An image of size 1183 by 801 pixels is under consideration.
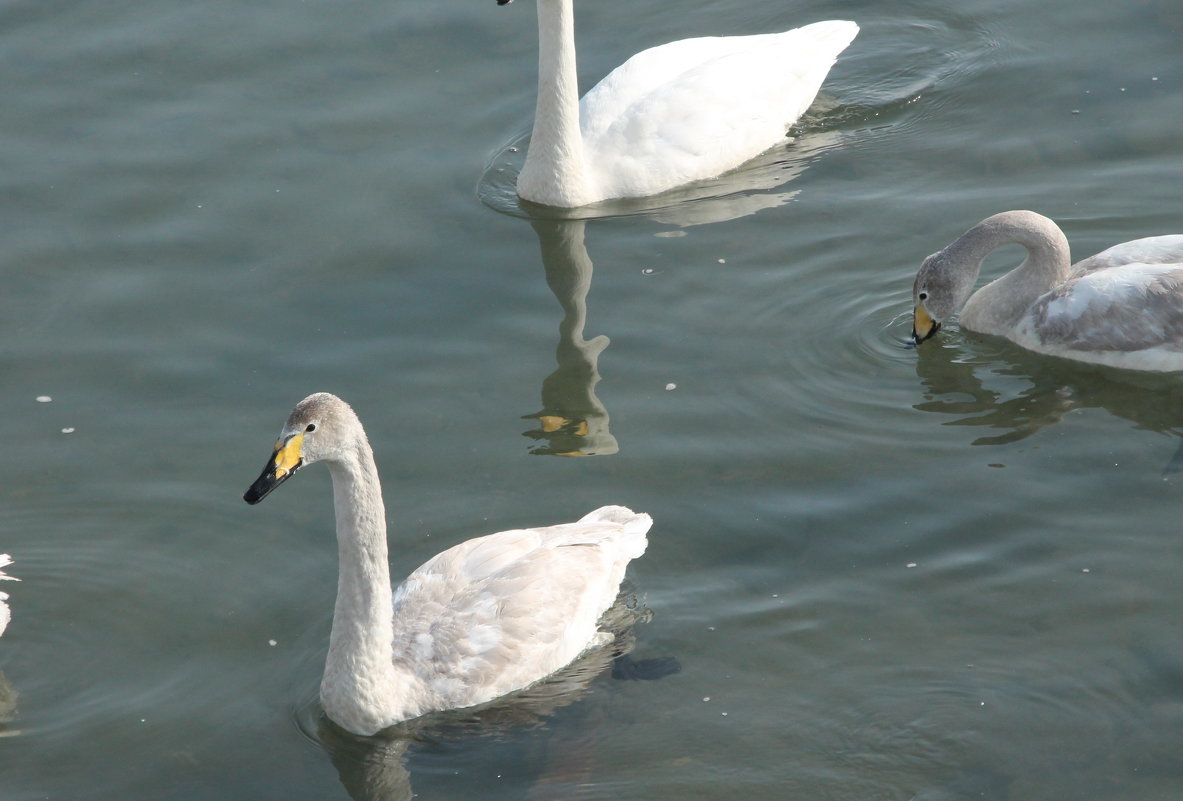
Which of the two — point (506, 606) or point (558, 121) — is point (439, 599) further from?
point (558, 121)

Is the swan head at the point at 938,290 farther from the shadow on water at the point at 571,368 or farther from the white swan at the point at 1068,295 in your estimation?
the shadow on water at the point at 571,368

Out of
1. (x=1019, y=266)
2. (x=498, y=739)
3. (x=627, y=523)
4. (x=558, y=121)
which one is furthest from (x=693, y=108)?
(x=498, y=739)

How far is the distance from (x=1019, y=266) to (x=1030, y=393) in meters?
1.11

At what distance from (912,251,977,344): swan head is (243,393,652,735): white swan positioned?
304cm

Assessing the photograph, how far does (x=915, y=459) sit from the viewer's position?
10.1 metres

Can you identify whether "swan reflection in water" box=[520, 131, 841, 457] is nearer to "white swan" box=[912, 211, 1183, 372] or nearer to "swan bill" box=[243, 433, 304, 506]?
"white swan" box=[912, 211, 1183, 372]

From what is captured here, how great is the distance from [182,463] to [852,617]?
4.15 m

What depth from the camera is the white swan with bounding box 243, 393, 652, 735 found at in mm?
7906

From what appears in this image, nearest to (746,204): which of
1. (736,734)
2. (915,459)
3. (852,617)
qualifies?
(915,459)

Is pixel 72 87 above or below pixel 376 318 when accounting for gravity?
above

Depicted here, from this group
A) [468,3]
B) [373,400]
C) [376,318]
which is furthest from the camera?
[468,3]

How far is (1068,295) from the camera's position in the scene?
11125 millimetres

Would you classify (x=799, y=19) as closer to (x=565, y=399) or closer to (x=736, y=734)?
(x=565, y=399)

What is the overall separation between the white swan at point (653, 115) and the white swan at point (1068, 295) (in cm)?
248
